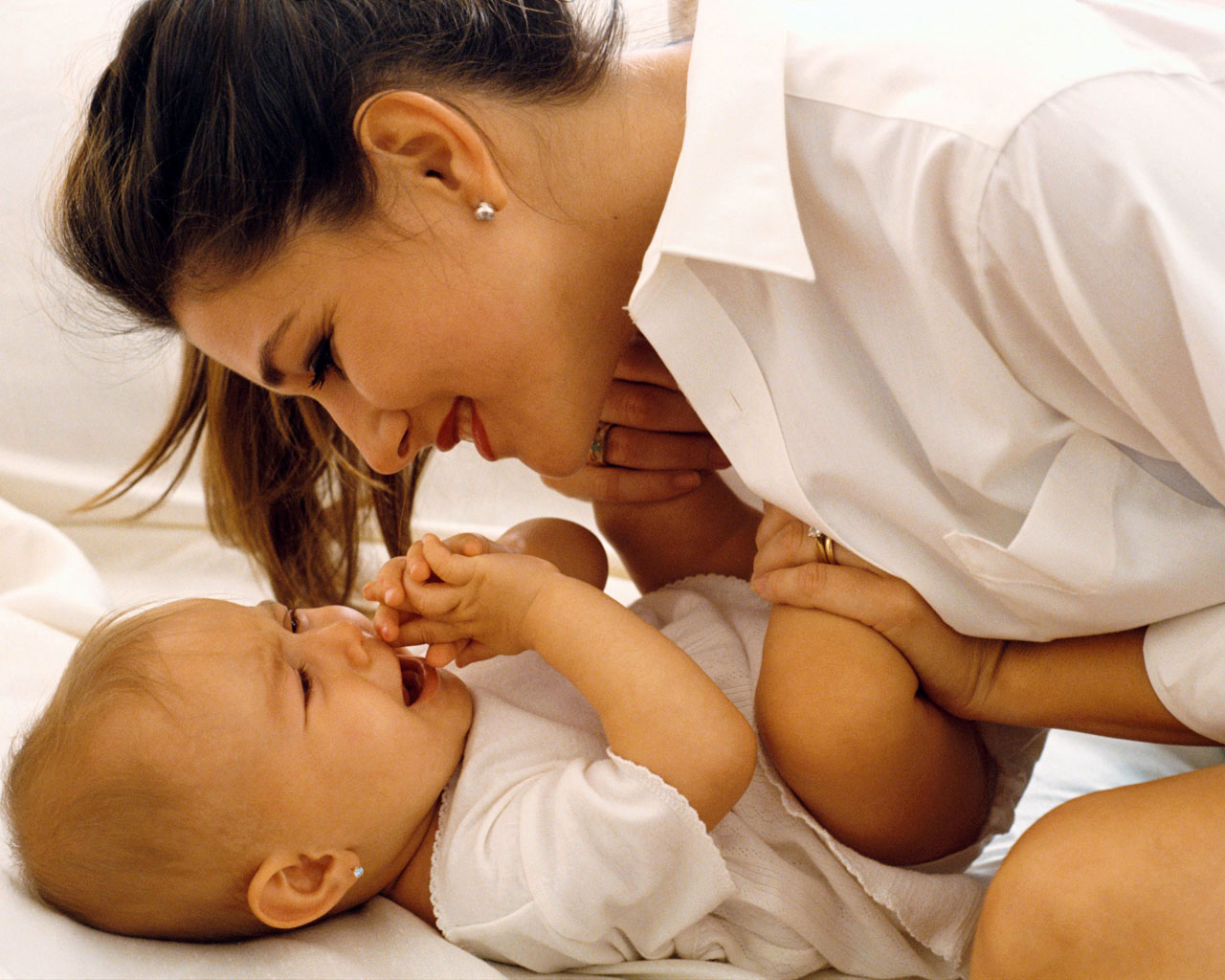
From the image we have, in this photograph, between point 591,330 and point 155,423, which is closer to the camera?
point 591,330

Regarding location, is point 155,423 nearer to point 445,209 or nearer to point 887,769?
point 445,209

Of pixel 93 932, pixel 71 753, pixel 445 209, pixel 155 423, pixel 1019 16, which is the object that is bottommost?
pixel 155 423

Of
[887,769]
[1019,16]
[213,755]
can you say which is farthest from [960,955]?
[1019,16]

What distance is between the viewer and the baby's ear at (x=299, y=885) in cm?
94

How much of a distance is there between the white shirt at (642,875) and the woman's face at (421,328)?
0.84 feet

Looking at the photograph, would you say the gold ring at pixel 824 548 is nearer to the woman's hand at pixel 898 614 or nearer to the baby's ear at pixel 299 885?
the woman's hand at pixel 898 614

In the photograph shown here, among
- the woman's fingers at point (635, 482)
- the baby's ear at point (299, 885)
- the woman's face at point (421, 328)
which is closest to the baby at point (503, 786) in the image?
the baby's ear at point (299, 885)

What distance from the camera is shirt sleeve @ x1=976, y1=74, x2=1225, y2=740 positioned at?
794 millimetres

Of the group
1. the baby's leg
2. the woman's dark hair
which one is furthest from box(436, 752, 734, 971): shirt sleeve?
the woman's dark hair

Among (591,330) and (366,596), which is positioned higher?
(591,330)

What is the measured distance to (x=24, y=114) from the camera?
5.84 feet

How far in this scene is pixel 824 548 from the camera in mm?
1060

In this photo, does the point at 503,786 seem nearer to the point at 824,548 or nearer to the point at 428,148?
the point at 824,548

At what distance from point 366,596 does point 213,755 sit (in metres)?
0.20
